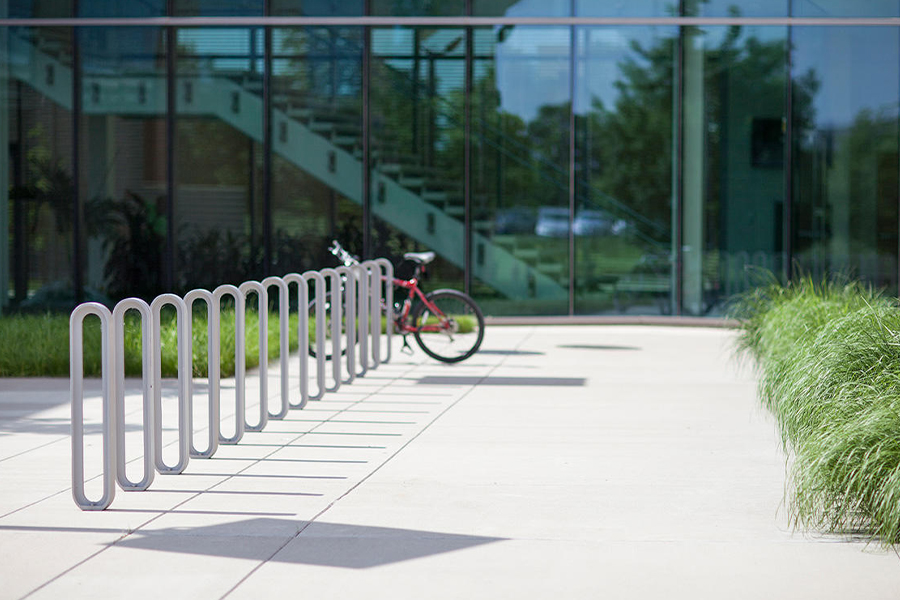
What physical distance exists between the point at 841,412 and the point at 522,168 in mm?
11617

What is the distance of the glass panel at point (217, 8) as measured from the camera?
17.5m

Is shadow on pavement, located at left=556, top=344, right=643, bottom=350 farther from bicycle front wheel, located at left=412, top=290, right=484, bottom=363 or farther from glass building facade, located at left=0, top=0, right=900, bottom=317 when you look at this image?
glass building facade, located at left=0, top=0, right=900, bottom=317

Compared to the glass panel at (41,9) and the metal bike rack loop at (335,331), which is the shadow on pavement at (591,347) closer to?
the metal bike rack loop at (335,331)

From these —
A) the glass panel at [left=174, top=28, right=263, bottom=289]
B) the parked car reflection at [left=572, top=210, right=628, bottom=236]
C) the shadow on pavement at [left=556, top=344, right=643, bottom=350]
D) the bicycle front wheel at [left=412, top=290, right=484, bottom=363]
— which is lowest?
the shadow on pavement at [left=556, top=344, right=643, bottom=350]

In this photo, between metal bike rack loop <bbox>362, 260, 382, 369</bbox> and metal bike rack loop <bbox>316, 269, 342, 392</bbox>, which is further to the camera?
metal bike rack loop <bbox>362, 260, 382, 369</bbox>

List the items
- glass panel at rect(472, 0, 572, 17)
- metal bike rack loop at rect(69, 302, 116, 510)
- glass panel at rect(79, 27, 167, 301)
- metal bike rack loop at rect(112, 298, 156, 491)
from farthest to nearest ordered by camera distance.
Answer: glass panel at rect(79, 27, 167, 301) → glass panel at rect(472, 0, 572, 17) → metal bike rack loop at rect(112, 298, 156, 491) → metal bike rack loop at rect(69, 302, 116, 510)

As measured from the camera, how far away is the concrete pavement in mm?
4523

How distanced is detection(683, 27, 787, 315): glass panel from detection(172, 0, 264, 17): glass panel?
20.0ft

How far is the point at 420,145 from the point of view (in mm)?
17250

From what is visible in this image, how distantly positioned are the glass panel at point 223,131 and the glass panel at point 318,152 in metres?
0.33

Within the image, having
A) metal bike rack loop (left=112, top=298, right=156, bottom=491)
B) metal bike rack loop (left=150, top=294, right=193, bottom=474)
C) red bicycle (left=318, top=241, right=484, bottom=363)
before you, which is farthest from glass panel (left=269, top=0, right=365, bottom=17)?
metal bike rack loop (left=112, top=298, right=156, bottom=491)

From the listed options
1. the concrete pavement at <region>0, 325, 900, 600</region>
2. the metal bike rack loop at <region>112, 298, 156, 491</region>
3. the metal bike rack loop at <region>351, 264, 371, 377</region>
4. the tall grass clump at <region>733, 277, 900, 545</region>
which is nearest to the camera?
the concrete pavement at <region>0, 325, 900, 600</region>

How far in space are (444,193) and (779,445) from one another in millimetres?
10207

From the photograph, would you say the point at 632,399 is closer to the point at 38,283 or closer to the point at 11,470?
the point at 11,470
